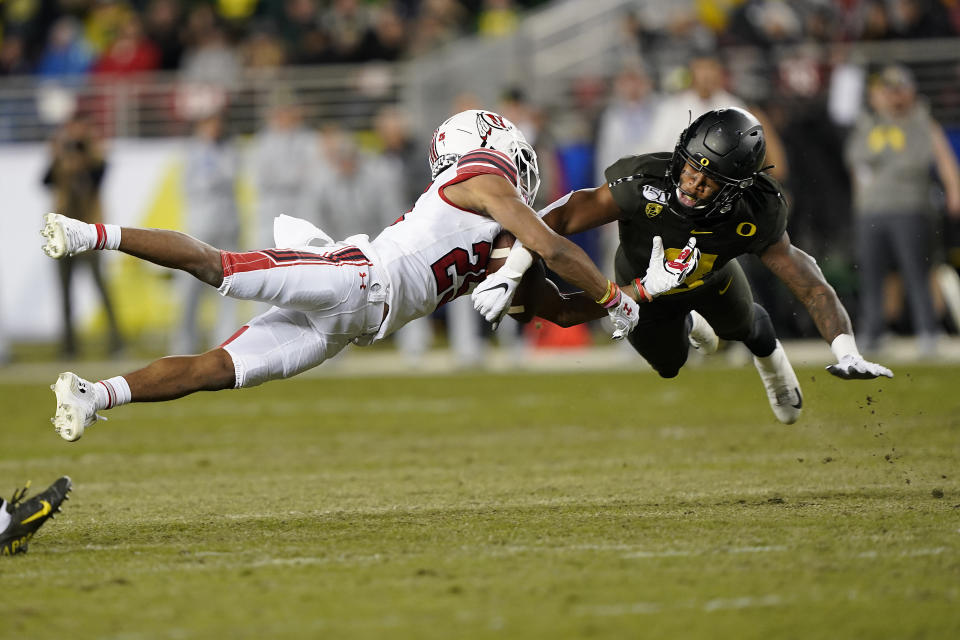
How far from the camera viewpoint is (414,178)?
11.7m

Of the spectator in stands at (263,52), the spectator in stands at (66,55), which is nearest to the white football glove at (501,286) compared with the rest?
the spectator in stands at (263,52)

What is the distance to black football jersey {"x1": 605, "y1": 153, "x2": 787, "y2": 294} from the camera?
5.38 metres

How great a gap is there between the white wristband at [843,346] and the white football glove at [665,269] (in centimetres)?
63

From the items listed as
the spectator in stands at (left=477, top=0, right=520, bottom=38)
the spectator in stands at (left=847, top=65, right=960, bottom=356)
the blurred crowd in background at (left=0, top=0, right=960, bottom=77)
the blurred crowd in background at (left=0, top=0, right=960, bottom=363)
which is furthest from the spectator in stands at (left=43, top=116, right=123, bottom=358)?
the spectator in stands at (left=847, top=65, right=960, bottom=356)

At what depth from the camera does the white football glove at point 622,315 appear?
16.4 feet

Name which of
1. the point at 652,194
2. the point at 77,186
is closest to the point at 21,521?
the point at 652,194

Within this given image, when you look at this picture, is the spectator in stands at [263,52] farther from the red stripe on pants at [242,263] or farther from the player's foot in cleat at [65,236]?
the player's foot in cleat at [65,236]

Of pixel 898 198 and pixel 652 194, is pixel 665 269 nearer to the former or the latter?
pixel 652 194

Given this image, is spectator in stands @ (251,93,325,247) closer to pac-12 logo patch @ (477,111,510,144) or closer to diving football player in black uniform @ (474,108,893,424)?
diving football player in black uniform @ (474,108,893,424)

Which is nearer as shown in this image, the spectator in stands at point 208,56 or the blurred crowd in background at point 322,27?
the blurred crowd in background at point 322,27

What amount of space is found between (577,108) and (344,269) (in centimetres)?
923

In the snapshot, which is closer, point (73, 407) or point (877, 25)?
point (73, 407)

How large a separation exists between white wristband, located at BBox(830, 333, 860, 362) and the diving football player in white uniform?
0.83 meters

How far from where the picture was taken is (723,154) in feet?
16.6
